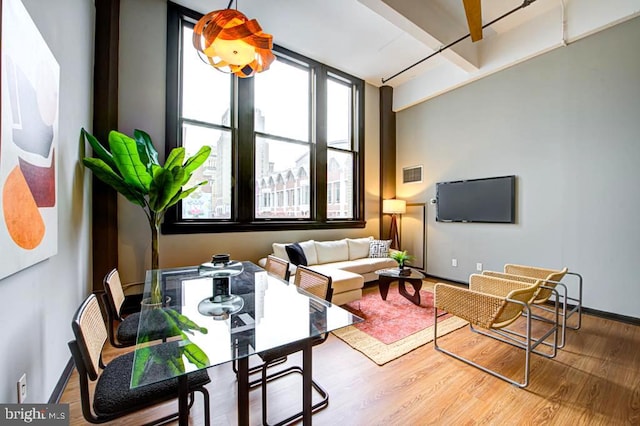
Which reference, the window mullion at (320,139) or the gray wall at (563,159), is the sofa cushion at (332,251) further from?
the gray wall at (563,159)

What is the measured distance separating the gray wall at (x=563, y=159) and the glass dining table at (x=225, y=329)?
3.47m

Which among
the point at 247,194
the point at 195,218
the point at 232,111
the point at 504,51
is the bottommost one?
the point at 195,218

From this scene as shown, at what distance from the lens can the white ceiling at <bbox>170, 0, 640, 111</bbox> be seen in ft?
10.2

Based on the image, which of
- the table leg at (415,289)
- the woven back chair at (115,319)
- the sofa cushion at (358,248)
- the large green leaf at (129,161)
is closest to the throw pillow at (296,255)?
the sofa cushion at (358,248)

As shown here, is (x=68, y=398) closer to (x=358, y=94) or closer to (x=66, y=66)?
(x=66, y=66)

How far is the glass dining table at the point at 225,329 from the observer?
111cm

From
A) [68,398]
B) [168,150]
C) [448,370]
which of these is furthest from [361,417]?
[168,150]

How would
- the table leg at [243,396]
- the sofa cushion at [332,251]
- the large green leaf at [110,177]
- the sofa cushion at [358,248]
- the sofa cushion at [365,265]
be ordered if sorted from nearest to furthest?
the table leg at [243,396] → the large green leaf at [110,177] → the sofa cushion at [365,265] → the sofa cushion at [332,251] → the sofa cushion at [358,248]

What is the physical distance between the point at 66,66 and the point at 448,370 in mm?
3728

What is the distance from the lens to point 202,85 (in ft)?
12.1

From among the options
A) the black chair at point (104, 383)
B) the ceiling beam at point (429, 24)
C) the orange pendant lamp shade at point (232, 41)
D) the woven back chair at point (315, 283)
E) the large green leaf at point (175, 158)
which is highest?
the ceiling beam at point (429, 24)

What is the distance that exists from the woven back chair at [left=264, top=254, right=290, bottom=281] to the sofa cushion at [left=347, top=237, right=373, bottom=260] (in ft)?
7.33

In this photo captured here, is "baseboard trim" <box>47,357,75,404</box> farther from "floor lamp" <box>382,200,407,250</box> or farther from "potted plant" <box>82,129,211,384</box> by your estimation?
"floor lamp" <box>382,200,407,250</box>

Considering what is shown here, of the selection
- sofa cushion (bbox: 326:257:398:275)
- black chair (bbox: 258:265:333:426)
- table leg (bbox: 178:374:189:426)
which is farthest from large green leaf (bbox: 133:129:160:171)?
sofa cushion (bbox: 326:257:398:275)
